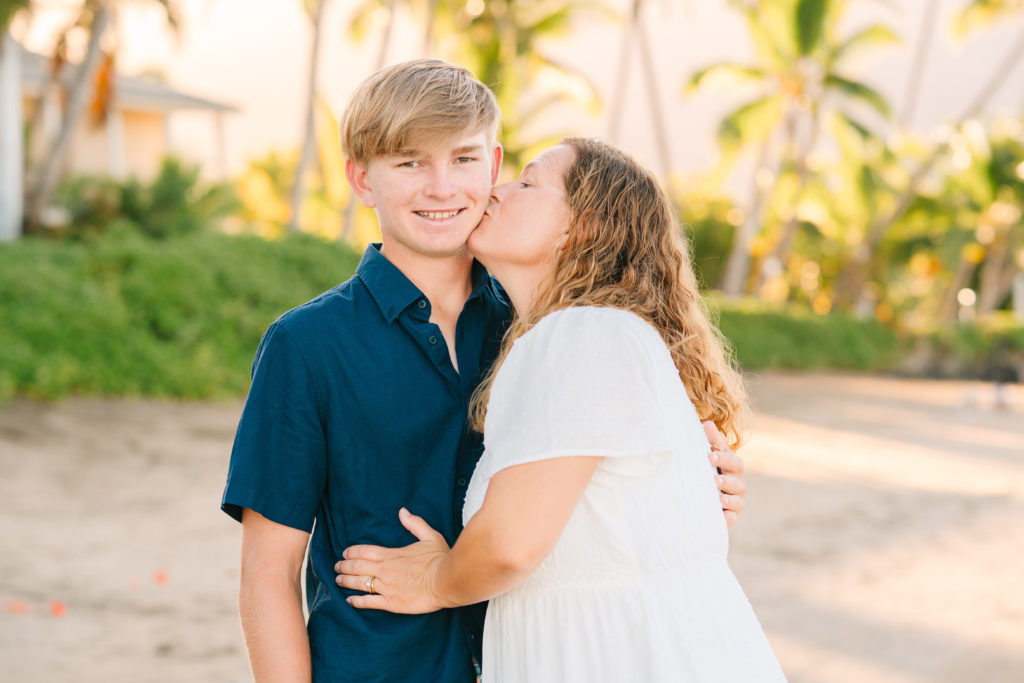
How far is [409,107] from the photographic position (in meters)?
2.10

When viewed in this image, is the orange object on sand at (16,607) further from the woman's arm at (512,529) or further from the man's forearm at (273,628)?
the woman's arm at (512,529)

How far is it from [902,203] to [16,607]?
30.6m

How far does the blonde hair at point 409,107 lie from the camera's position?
6.92 ft

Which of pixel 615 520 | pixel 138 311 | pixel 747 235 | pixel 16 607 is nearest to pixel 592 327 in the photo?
pixel 615 520

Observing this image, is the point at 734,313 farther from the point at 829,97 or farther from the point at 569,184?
the point at 569,184

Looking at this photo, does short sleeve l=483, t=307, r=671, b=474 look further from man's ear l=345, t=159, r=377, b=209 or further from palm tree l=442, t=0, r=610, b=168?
palm tree l=442, t=0, r=610, b=168

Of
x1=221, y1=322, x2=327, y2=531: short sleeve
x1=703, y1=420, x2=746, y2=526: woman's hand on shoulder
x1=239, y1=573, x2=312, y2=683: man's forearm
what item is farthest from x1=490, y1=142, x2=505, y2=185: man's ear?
x1=239, y1=573, x2=312, y2=683: man's forearm

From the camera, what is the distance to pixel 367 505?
2068 mm

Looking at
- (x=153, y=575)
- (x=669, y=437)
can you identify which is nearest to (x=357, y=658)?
(x=669, y=437)

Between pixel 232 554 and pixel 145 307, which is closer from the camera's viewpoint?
pixel 232 554

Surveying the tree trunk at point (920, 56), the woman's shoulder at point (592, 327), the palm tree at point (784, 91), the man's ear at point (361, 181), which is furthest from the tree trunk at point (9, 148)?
the tree trunk at point (920, 56)

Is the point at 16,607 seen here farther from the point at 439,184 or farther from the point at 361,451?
the point at 439,184

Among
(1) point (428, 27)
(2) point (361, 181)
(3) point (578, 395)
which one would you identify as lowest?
(3) point (578, 395)

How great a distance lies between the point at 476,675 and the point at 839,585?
6.41 metres
